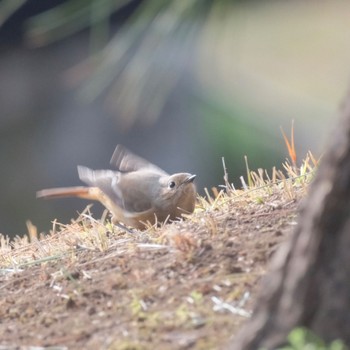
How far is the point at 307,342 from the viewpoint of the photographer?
2.94 meters

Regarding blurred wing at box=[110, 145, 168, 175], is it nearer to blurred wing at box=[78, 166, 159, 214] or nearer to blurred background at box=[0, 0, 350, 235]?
blurred wing at box=[78, 166, 159, 214]

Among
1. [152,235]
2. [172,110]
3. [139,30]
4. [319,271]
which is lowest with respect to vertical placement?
[172,110]

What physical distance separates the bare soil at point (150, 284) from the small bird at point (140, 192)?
3.79ft

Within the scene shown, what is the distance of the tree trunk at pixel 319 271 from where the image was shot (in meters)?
2.94

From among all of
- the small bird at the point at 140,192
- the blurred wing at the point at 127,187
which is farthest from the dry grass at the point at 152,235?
the blurred wing at the point at 127,187

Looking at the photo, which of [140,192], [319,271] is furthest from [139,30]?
[140,192]

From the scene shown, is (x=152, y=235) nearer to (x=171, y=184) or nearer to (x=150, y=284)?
(x=150, y=284)

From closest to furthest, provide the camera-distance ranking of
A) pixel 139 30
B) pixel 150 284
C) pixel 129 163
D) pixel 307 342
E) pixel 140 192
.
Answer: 1. pixel 307 342
2. pixel 139 30
3. pixel 150 284
4. pixel 140 192
5. pixel 129 163

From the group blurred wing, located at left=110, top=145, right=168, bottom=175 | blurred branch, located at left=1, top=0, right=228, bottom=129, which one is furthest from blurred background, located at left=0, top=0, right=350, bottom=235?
blurred branch, located at left=1, top=0, right=228, bottom=129

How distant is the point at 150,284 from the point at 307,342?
1069 millimetres

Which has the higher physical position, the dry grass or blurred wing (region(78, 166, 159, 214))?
the dry grass

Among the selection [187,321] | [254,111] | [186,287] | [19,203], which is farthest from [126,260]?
[19,203]

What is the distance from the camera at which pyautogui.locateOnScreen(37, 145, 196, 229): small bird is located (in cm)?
602

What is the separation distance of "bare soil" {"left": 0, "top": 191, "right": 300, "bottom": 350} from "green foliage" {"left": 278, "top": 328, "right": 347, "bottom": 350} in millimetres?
387
